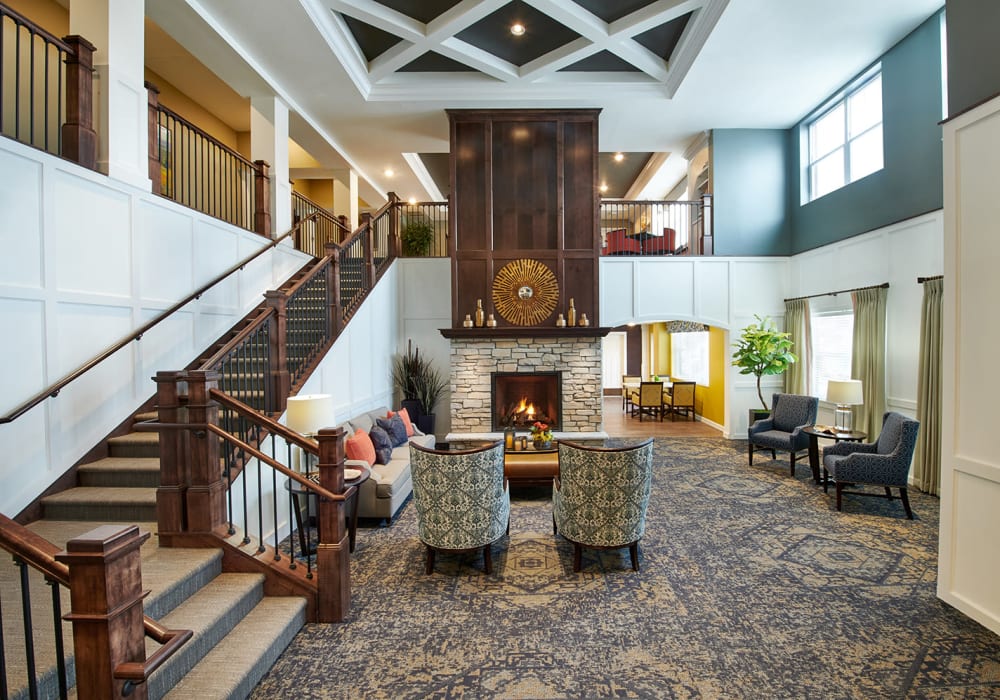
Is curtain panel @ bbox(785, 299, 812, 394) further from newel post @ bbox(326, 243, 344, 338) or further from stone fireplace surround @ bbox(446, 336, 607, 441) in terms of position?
newel post @ bbox(326, 243, 344, 338)

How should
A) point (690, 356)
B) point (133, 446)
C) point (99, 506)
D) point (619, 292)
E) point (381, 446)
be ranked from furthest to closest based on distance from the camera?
point (690, 356) < point (619, 292) < point (381, 446) < point (133, 446) < point (99, 506)

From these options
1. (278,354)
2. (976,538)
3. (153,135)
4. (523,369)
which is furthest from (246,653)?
(523,369)

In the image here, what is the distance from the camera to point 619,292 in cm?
863

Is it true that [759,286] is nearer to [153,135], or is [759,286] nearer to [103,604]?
[153,135]

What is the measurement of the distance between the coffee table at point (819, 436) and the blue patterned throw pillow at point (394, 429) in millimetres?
5012

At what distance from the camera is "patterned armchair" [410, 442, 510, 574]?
368cm

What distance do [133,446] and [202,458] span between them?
50.3 inches

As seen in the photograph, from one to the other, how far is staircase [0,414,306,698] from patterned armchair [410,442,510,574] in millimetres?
1022

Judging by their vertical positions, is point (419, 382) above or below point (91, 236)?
below

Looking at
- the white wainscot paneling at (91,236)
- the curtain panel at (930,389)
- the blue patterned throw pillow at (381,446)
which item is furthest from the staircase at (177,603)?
the curtain panel at (930,389)

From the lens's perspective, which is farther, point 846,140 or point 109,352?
point 846,140

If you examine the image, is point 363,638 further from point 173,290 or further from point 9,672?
point 173,290

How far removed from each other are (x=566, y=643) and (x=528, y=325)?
5232 mm

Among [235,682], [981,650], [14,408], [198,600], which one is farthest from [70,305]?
[981,650]
